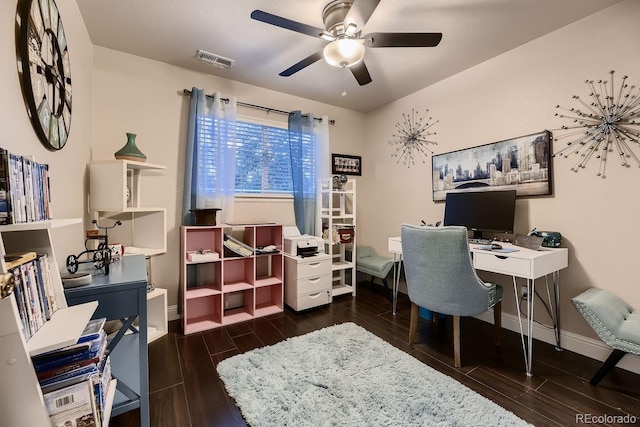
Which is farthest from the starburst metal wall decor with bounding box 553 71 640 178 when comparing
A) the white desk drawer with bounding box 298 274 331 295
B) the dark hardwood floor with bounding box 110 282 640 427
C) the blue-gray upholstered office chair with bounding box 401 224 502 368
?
the white desk drawer with bounding box 298 274 331 295

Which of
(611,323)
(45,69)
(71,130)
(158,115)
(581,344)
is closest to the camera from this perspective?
(45,69)

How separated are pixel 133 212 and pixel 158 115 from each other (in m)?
0.96

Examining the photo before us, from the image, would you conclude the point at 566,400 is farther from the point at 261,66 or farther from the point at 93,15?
the point at 93,15

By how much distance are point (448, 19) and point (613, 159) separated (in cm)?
152

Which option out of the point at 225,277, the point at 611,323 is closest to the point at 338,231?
the point at 225,277

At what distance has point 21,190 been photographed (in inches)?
34.1

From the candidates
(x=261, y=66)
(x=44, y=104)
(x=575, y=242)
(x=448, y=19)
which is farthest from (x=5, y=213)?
(x=575, y=242)

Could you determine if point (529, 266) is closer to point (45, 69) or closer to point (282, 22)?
point (282, 22)

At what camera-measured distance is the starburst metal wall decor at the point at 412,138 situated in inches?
123

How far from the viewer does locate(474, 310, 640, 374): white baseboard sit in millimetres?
1822

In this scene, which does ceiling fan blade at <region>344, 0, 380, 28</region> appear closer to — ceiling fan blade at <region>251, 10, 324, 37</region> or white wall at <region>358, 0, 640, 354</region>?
ceiling fan blade at <region>251, 10, 324, 37</region>

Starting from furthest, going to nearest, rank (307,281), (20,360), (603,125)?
(307,281) → (603,125) → (20,360)

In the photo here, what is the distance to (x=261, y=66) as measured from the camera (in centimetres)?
264

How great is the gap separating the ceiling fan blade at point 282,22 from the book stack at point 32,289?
60.0 inches
